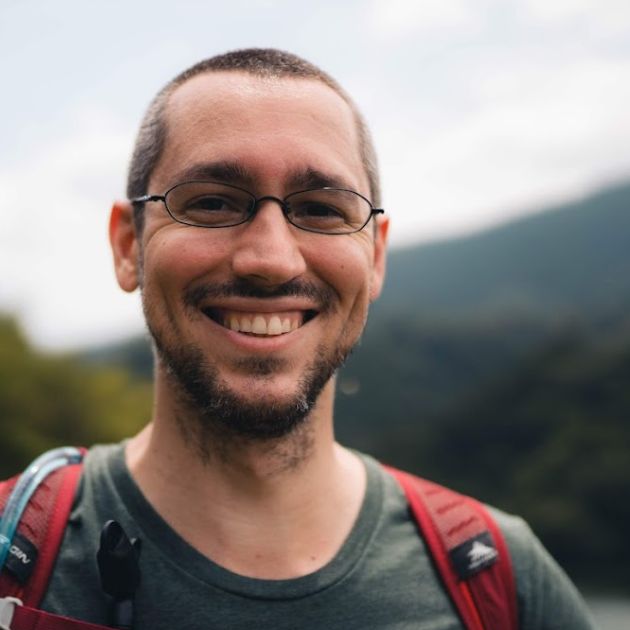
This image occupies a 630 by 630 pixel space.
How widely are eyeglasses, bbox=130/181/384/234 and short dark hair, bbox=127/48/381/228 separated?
19cm

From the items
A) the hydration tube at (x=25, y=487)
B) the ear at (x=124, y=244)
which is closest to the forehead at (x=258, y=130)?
the ear at (x=124, y=244)

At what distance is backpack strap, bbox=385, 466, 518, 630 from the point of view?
2.76m

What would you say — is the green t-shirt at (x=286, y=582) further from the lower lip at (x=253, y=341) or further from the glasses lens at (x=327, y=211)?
the glasses lens at (x=327, y=211)

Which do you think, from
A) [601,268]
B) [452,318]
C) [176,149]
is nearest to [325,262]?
[176,149]

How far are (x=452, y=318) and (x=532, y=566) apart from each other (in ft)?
385

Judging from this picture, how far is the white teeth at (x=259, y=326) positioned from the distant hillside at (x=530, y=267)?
124m

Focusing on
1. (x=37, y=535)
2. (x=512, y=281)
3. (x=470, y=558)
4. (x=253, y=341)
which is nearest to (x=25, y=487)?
(x=37, y=535)

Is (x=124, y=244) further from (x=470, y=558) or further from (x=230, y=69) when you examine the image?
(x=470, y=558)

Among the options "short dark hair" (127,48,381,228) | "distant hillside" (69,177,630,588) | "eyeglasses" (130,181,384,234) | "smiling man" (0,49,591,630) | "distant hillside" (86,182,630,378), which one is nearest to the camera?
"smiling man" (0,49,591,630)

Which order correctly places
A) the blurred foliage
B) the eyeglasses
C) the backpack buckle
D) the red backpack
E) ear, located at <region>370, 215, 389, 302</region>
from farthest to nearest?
the blurred foliage, ear, located at <region>370, 215, 389, 302</region>, the eyeglasses, the red backpack, the backpack buckle

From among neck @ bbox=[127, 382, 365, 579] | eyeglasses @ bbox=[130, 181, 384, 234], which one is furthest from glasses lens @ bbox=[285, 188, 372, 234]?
neck @ bbox=[127, 382, 365, 579]

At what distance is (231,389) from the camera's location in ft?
8.58

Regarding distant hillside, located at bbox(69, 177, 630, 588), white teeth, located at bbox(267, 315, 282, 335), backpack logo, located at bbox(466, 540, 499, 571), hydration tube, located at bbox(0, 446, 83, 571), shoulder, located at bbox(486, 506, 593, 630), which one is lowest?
distant hillside, located at bbox(69, 177, 630, 588)

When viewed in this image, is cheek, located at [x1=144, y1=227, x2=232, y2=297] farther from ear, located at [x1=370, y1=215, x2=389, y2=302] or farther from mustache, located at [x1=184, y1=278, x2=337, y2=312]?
ear, located at [x1=370, y1=215, x2=389, y2=302]
